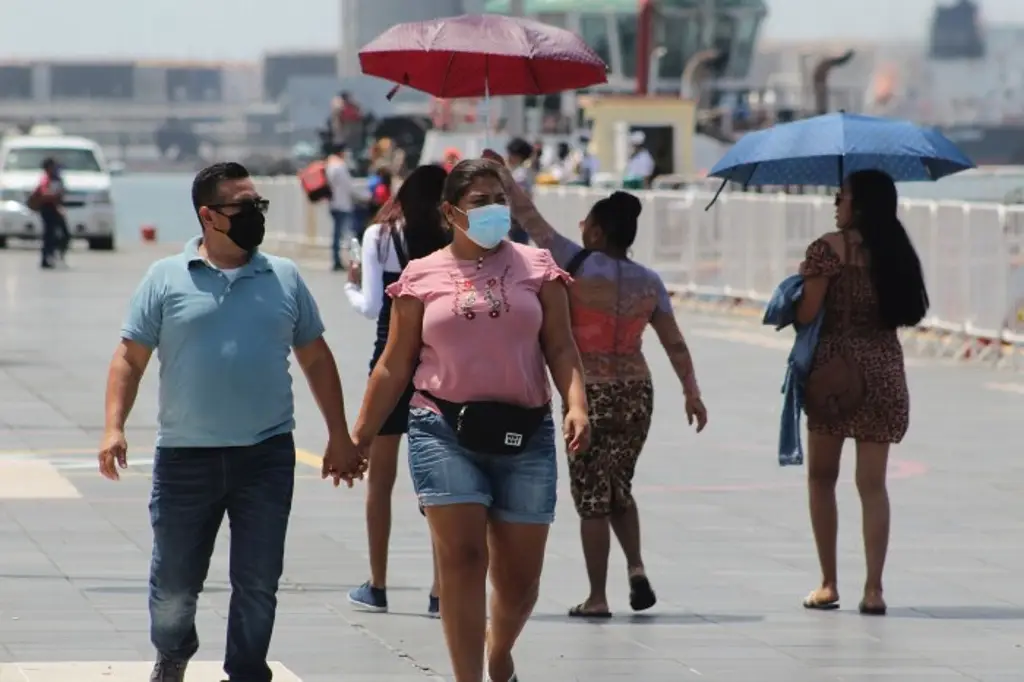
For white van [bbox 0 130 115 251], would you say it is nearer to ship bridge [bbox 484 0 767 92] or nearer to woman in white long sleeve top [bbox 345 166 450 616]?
woman in white long sleeve top [bbox 345 166 450 616]

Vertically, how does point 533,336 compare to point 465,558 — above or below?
above

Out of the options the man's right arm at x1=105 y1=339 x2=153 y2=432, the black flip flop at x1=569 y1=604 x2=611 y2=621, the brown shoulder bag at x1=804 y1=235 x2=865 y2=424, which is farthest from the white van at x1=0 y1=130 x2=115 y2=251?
the man's right arm at x1=105 y1=339 x2=153 y2=432

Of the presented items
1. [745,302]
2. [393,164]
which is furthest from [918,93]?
[745,302]

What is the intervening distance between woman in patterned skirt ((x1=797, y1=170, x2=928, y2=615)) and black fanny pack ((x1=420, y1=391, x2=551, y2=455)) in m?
2.76

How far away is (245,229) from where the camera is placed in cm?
775

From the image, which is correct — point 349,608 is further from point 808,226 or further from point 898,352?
point 808,226

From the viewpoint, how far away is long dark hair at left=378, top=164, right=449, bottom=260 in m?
10.0

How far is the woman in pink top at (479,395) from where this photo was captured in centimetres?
792

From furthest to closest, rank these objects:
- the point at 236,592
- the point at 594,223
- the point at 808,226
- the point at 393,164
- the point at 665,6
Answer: the point at 665,6 < the point at 393,164 < the point at 808,226 < the point at 594,223 < the point at 236,592

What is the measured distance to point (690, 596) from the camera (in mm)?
10820

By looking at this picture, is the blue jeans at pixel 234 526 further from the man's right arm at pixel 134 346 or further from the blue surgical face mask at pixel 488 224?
the blue surgical face mask at pixel 488 224

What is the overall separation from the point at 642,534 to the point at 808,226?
598 inches

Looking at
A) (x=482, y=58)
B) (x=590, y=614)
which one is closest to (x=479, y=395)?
(x=590, y=614)

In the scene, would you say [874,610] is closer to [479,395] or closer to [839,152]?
[839,152]
